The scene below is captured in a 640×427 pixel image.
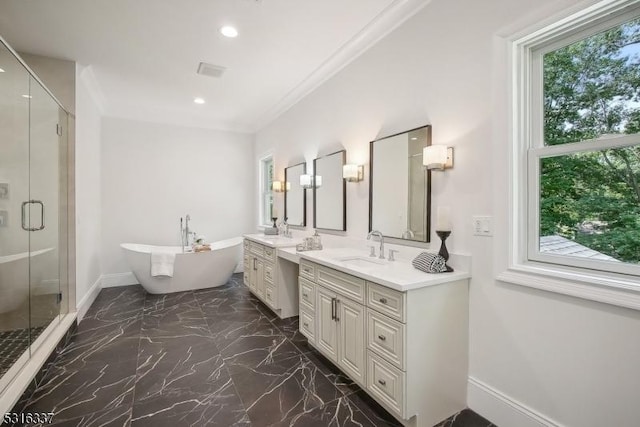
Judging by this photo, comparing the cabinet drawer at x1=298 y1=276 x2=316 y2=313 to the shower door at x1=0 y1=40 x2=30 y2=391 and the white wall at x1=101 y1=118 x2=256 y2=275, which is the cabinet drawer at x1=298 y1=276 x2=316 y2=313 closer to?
the shower door at x1=0 y1=40 x2=30 y2=391

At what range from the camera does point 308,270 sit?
278 cm

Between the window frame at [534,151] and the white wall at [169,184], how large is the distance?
4983 mm

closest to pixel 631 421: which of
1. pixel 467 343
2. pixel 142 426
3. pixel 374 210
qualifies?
pixel 467 343

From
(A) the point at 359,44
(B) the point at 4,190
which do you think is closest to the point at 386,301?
(A) the point at 359,44

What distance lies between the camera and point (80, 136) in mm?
3576

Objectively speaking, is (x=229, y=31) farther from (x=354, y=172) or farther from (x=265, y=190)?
(x=265, y=190)

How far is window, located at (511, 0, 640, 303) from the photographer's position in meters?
1.45

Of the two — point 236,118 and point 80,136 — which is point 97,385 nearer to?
point 80,136

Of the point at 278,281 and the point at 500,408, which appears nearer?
the point at 500,408

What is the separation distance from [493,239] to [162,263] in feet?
13.5

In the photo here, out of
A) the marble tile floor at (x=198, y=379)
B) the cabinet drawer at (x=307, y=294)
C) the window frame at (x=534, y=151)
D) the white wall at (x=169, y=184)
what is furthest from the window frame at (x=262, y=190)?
the window frame at (x=534, y=151)

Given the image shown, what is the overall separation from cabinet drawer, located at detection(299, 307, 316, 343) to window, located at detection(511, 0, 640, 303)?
1.66m

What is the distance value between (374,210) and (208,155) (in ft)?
13.2

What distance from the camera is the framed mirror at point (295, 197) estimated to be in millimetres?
4215
